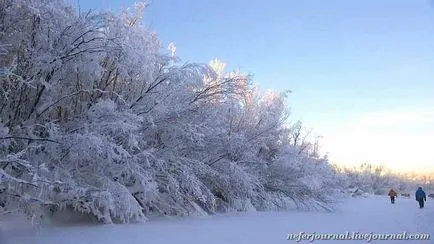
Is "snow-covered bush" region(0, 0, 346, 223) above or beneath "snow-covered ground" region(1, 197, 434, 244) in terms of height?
above

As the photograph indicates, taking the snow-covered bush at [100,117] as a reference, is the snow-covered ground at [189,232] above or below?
below

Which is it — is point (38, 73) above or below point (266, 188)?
above

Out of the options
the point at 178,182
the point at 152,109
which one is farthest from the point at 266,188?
the point at 152,109

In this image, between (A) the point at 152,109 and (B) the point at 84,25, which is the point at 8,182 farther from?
(A) the point at 152,109

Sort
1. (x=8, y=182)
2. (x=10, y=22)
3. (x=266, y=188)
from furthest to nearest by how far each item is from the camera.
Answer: (x=266, y=188), (x=10, y=22), (x=8, y=182)

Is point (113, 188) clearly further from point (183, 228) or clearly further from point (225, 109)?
point (225, 109)

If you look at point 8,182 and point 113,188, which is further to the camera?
point 113,188

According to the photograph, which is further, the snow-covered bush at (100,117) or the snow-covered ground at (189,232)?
the snow-covered bush at (100,117)

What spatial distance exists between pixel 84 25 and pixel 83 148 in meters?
3.11

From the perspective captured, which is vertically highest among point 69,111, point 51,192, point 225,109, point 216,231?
point 225,109

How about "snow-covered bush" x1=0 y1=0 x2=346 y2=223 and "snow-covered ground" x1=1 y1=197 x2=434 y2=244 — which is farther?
"snow-covered bush" x1=0 y1=0 x2=346 y2=223

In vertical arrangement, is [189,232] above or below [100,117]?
below

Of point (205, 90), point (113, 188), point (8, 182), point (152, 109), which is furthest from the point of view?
point (205, 90)

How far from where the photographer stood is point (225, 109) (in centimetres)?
1655
